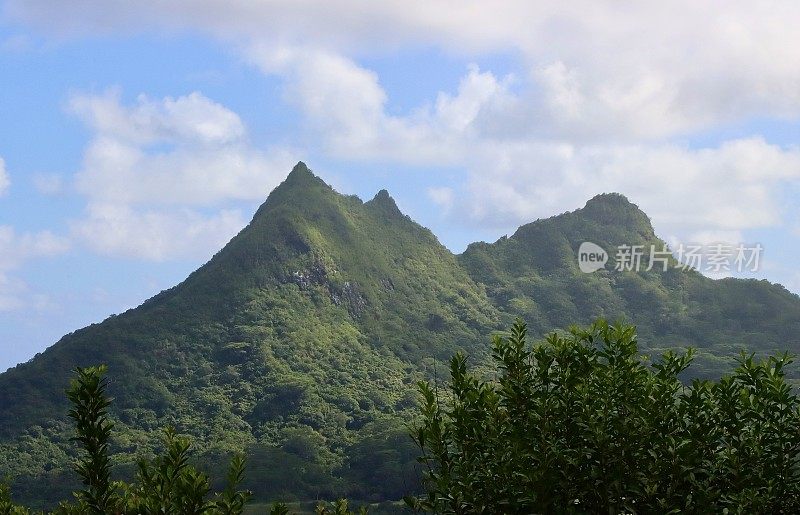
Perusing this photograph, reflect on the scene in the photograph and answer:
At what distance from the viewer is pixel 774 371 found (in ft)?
24.6

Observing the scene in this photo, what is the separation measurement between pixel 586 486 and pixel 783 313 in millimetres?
161081

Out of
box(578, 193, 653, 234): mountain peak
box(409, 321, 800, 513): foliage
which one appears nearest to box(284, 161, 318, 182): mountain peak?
box(578, 193, 653, 234): mountain peak

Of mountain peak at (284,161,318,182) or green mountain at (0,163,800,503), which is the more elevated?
mountain peak at (284,161,318,182)

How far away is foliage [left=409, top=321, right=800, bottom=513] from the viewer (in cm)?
693

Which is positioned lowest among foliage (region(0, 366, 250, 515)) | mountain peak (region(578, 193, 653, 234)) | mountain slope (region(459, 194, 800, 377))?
foliage (region(0, 366, 250, 515))

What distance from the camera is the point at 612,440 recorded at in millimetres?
7082

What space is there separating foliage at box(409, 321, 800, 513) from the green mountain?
86.2 metres

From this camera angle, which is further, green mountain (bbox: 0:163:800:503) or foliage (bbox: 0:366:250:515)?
green mountain (bbox: 0:163:800:503)

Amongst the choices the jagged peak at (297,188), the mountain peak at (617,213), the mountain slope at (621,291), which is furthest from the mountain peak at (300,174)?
the mountain peak at (617,213)

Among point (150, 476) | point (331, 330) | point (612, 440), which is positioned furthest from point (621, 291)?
point (150, 476)

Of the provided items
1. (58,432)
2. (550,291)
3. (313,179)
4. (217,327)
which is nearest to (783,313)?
(550,291)

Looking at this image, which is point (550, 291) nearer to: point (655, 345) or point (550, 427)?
point (655, 345)

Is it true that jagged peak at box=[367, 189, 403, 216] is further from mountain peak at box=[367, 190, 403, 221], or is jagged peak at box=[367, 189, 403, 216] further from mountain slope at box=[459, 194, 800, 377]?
mountain slope at box=[459, 194, 800, 377]

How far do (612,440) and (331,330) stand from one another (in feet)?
439
